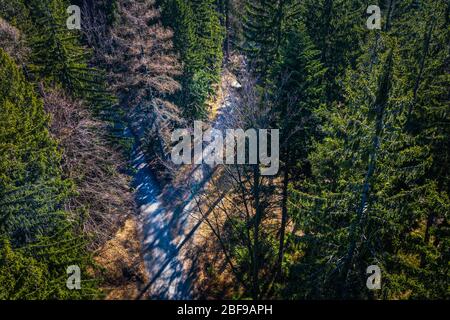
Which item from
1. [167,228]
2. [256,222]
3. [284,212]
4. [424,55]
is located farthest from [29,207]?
[424,55]

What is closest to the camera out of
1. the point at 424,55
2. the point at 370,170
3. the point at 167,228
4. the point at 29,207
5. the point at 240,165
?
the point at 370,170

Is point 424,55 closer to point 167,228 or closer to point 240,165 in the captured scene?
point 240,165

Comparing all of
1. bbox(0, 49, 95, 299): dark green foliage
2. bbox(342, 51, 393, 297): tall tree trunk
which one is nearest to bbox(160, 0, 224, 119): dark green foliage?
bbox(0, 49, 95, 299): dark green foliage

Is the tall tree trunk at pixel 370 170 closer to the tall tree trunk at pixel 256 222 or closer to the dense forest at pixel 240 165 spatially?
the dense forest at pixel 240 165

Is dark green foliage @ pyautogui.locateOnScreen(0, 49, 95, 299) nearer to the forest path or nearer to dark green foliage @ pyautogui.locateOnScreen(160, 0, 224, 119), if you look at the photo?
the forest path

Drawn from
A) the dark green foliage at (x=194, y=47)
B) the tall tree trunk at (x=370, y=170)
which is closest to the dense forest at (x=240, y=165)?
the tall tree trunk at (x=370, y=170)
